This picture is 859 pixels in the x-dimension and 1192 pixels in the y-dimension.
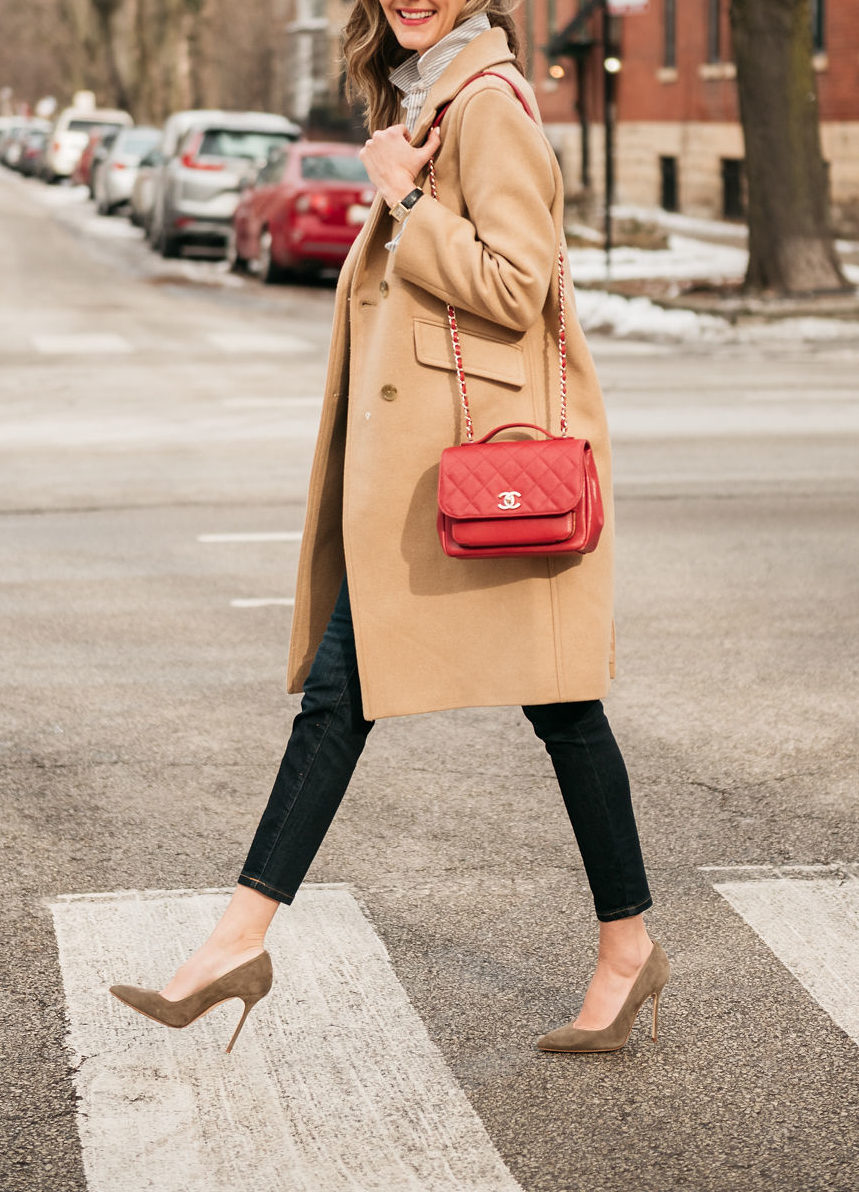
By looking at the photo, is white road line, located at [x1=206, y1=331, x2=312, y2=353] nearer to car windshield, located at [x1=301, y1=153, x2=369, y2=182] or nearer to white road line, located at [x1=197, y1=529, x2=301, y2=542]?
car windshield, located at [x1=301, y1=153, x2=369, y2=182]

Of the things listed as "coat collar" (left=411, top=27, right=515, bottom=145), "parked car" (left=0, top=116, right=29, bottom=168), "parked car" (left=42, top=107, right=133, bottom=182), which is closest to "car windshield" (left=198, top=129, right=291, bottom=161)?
"coat collar" (left=411, top=27, right=515, bottom=145)

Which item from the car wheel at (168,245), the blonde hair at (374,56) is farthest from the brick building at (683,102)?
the blonde hair at (374,56)

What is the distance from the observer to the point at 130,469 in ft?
36.9

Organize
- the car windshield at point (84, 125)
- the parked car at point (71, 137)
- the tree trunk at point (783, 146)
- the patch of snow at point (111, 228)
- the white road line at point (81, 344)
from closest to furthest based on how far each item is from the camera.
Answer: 1. the white road line at point (81, 344)
2. the tree trunk at point (783, 146)
3. the patch of snow at point (111, 228)
4. the parked car at point (71, 137)
5. the car windshield at point (84, 125)

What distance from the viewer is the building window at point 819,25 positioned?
30688 millimetres

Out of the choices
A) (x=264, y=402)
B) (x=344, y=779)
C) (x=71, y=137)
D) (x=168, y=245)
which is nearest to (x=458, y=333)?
(x=344, y=779)

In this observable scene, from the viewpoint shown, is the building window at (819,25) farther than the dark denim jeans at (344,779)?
Yes

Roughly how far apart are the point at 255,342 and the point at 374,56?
14289mm

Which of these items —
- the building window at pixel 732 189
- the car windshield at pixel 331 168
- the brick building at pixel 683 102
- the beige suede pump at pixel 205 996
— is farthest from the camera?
the building window at pixel 732 189

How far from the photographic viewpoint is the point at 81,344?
17.7 meters

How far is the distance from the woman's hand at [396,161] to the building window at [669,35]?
116 ft

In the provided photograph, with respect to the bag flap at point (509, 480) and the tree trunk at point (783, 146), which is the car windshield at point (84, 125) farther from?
the bag flap at point (509, 480)

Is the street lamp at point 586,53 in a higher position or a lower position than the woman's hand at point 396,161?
lower

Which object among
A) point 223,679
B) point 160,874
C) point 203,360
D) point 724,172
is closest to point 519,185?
point 160,874
